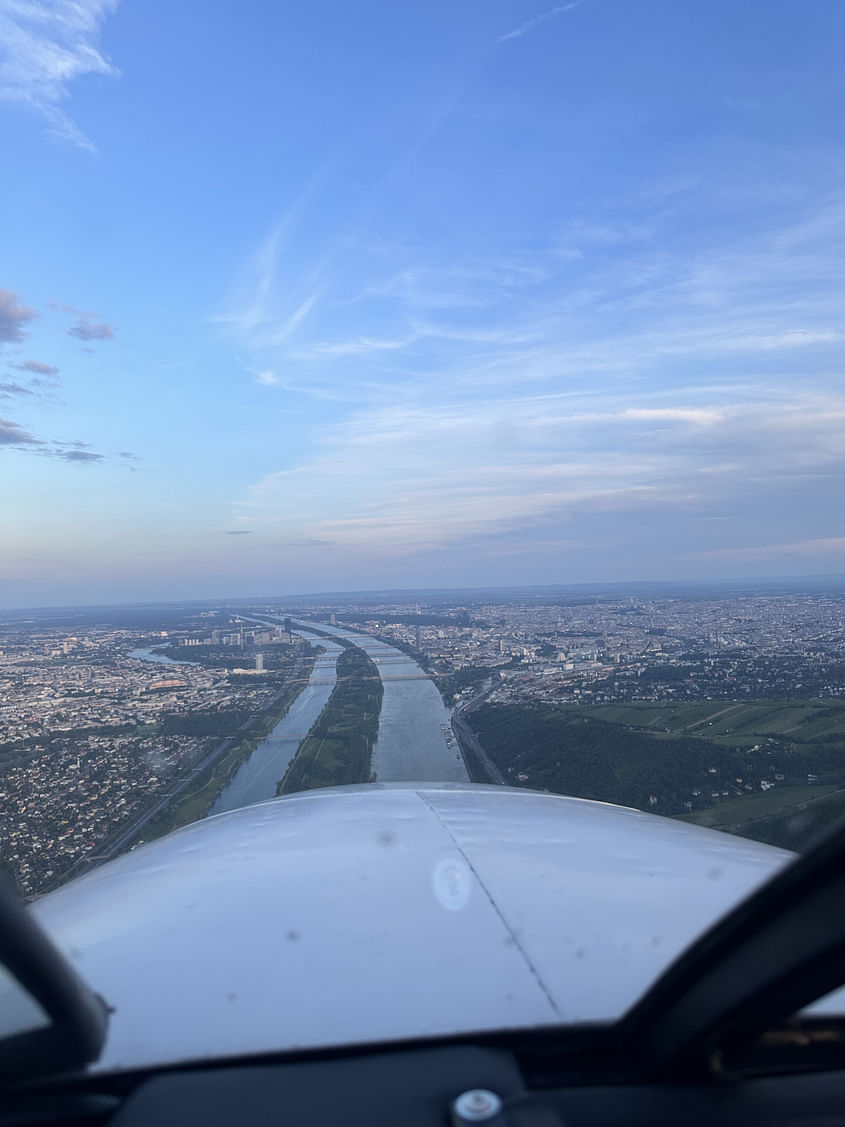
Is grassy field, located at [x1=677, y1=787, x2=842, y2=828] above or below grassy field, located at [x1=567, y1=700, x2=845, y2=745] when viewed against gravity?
above

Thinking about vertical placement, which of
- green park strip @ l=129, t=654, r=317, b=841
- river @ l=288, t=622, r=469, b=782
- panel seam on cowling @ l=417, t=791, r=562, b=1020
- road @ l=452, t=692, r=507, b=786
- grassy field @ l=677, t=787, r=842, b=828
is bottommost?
road @ l=452, t=692, r=507, b=786

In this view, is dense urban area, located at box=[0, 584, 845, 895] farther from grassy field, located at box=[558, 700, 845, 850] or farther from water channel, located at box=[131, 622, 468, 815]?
water channel, located at box=[131, 622, 468, 815]

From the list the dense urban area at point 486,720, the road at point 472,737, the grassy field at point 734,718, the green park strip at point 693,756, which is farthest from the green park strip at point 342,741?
the grassy field at point 734,718

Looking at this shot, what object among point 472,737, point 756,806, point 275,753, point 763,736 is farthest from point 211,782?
point 763,736

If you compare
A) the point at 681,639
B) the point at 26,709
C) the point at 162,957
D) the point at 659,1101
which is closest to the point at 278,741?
the point at 26,709

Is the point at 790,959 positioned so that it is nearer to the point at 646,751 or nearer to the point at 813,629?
the point at 646,751

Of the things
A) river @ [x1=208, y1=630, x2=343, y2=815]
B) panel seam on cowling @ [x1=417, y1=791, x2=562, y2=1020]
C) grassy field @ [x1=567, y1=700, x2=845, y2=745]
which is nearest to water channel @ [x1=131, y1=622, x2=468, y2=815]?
river @ [x1=208, y1=630, x2=343, y2=815]
